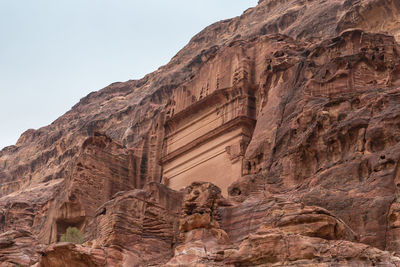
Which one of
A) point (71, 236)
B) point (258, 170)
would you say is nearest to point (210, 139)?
point (71, 236)

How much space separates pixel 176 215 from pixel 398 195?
27.6 ft

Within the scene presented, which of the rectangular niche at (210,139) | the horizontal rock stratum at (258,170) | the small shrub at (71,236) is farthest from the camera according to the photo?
the rectangular niche at (210,139)

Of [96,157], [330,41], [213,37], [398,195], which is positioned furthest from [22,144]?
[398,195]

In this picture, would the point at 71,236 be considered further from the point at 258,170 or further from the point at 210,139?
the point at 258,170

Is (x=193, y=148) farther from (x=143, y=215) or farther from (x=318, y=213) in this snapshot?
(x=318, y=213)

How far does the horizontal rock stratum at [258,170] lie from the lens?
14.9 m

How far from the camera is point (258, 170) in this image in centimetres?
2458

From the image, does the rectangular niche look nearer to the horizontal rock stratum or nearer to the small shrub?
the horizontal rock stratum

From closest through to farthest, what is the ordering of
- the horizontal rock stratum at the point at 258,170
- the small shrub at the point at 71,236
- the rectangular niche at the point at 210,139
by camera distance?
the horizontal rock stratum at the point at 258,170, the small shrub at the point at 71,236, the rectangular niche at the point at 210,139

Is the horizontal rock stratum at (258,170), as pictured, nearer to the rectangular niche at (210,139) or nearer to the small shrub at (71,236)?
the rectangular niche at (210,139)

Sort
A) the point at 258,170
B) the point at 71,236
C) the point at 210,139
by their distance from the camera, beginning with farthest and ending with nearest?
the point at 210,139 < the point at 71,236 < the point at 258,170

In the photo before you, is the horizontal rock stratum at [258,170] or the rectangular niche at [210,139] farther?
the rectangular niche at [210,139]

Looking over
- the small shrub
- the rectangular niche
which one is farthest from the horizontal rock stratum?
the small shrub

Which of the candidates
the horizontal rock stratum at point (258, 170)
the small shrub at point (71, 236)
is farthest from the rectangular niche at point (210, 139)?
the small shrub at point (71, 236)
